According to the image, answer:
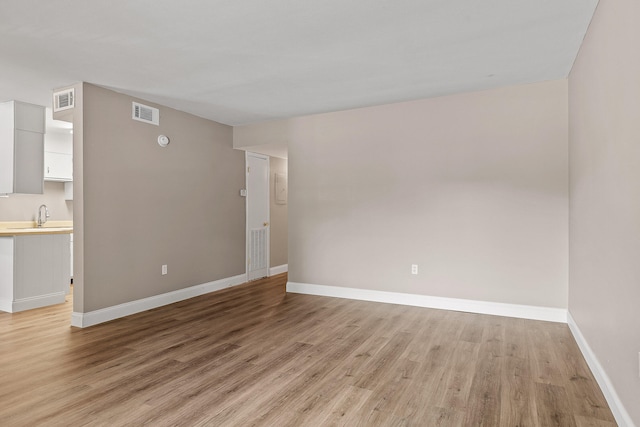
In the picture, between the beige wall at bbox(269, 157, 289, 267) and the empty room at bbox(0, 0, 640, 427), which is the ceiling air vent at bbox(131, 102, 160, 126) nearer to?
the empty room at bbox(0, 0, 640, 427)

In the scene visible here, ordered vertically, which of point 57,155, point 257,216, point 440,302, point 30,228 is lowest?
point 440,302

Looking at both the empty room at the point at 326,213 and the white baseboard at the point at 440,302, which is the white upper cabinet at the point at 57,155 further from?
the white baseboard at the point at 440,302

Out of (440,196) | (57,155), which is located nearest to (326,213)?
(440,196)

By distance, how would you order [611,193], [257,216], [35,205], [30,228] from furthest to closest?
[257,216] → [35,205] → [30,228] → [611,193]

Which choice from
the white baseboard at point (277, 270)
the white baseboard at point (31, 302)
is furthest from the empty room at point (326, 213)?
the white baseboard at point (277, 270)

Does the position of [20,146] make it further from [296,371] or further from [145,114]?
[296,371]

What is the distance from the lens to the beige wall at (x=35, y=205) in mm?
5730

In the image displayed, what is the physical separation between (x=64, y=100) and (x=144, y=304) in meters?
2.41

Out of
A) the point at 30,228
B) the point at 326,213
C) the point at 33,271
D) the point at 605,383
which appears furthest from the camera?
the point at 30,228

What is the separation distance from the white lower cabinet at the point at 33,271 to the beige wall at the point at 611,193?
5.65 meters

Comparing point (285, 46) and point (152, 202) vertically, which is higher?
point (285, 46)

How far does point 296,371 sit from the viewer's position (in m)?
2.71

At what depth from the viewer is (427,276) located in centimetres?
447

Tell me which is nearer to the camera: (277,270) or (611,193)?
(611,193)
